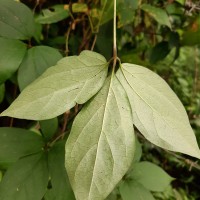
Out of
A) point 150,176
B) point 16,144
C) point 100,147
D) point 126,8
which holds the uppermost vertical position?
point 126,8

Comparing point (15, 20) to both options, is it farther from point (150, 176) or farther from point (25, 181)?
point (150, 176)

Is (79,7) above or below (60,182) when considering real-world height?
above

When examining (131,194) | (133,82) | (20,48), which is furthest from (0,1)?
(131,194)

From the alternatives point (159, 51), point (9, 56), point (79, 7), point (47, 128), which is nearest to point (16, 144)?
point (47, 128)

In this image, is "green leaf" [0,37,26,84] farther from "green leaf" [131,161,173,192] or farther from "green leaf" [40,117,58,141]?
"green leaf" [131,161,173,192]

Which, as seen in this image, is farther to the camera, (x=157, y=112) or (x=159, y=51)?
(x=159, y=51)

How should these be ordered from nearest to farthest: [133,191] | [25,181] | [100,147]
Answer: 1. [100,147]
2. [25,181]
3. [133,191]

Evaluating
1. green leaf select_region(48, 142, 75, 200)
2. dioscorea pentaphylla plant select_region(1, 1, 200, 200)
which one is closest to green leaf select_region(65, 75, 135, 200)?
dioscorea pentaphylla plant select_region(1, 1, 200, 200)

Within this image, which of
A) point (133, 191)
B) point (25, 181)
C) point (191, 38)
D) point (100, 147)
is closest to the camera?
point (100, 147)
